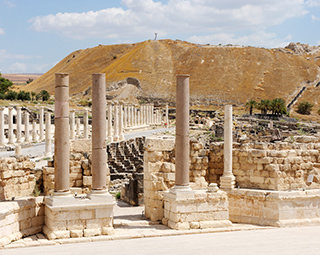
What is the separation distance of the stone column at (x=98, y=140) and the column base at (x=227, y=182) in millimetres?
4492

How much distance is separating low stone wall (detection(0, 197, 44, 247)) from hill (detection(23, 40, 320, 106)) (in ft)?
319

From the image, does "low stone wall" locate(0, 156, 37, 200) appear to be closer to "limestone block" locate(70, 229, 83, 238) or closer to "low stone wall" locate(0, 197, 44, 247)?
"low stone wall" locate(0, 197, 44, 247)

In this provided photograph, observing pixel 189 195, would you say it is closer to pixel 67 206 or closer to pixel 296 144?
pixel 67 206

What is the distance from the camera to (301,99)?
11731 cm

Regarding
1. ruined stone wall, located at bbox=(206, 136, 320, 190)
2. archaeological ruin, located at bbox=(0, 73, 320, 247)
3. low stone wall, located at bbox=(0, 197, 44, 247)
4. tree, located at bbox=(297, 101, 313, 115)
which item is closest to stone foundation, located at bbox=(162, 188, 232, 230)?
archaeological ruin, located at bbox=(0, 73, 320, 247)

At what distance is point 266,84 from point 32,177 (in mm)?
118159

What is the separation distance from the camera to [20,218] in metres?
12.1

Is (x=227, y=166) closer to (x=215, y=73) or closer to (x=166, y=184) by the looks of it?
(x=166, y=184)

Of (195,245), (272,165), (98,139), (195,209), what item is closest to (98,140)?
(98,139)

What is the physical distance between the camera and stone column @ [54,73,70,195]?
12578 millimetres

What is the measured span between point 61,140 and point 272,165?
6907 millimetres

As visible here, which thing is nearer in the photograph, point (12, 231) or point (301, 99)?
point (12, 231)

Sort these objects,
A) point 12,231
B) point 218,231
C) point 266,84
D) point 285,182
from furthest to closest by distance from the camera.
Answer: point 266,84
point 285,182
point 218,231
point 12,231

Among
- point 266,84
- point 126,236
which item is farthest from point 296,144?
point 266,84
